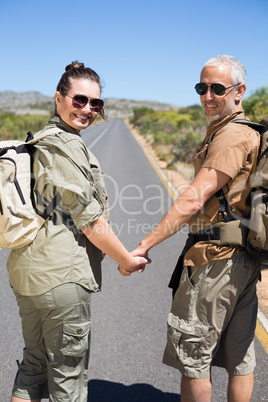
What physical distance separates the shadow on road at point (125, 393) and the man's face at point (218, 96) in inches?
77.4

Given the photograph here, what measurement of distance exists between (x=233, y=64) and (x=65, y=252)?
134 cm

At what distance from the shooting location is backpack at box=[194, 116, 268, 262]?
202cm

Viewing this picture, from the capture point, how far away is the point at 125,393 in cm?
292

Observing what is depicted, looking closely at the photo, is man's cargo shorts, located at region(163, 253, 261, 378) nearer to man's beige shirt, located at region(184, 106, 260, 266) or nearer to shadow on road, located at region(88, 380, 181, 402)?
man's beige shirt, located at region(184, 106, 260, 266)

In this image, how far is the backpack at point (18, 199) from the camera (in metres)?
1.84

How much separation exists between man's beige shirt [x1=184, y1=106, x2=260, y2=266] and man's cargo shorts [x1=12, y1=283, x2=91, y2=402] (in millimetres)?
653

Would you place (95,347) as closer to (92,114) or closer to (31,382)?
(31,382)

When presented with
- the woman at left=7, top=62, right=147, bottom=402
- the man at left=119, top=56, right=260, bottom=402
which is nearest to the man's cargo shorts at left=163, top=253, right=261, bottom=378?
the man at left=119, top=56, right=260, bottom=402

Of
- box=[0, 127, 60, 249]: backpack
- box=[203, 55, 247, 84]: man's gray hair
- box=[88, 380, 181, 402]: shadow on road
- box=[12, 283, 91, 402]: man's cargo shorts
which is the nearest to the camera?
box=[0, 127, 60, 249]: backpack

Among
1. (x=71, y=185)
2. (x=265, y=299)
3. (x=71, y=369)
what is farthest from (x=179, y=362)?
(x=265, y=299)

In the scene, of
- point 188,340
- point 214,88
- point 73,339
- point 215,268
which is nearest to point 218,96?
point 214,88

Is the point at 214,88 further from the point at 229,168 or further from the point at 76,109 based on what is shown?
the point at 76,109

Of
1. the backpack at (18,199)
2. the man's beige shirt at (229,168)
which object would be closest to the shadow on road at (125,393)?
the man's beige shirt at (229,168)

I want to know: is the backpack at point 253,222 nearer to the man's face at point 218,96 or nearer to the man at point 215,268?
the man at point 215,268
